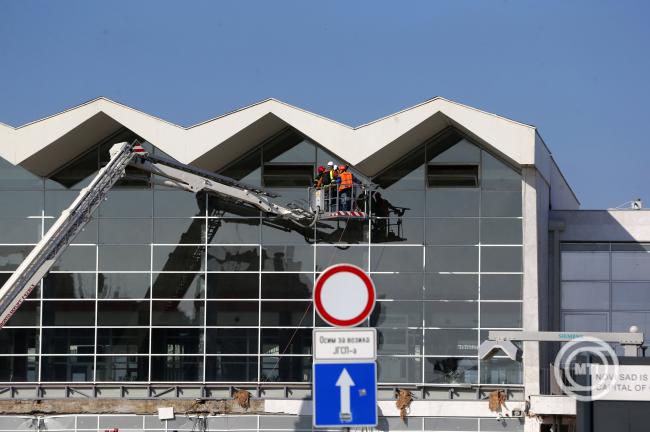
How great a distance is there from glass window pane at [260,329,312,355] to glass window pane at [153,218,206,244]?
140 inches

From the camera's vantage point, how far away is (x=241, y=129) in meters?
34.3

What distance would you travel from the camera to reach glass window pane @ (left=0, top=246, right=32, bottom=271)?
35469 mm

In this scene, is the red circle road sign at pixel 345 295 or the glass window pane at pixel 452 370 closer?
the red circle road sign at pixel 345 295

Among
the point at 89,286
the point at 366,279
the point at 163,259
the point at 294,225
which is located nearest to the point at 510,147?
the point at 294,225

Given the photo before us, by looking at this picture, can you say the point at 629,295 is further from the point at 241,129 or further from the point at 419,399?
the point at 241,129

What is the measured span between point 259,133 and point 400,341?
762cm

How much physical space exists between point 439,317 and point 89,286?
35.1 ft

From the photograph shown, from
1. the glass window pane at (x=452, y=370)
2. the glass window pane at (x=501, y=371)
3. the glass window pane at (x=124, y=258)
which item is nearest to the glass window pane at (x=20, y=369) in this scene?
the glass window pane at (x=124, y=258)

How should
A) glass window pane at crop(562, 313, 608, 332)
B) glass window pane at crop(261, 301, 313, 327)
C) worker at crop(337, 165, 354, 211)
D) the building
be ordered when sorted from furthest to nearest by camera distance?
glass window pane at crop(562, 313, 608, 332) < glass window pane at crop(261, 301, 313, 327) < worker at crop(337, 165, 354, 211) < the building

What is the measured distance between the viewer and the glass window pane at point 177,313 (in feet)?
114

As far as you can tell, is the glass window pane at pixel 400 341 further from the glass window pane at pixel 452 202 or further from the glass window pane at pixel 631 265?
the glass window pane at pixel 631 265

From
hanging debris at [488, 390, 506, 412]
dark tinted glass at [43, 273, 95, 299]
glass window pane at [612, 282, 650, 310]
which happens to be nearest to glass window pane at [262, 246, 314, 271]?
dark tinted glass at [43, 273, 95, 299]

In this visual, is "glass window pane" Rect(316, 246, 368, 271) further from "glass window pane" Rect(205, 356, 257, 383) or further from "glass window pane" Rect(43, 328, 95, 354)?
"glass window pane" Rect(43, 328, 95, 354)

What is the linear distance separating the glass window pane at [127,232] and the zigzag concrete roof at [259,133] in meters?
2.39
